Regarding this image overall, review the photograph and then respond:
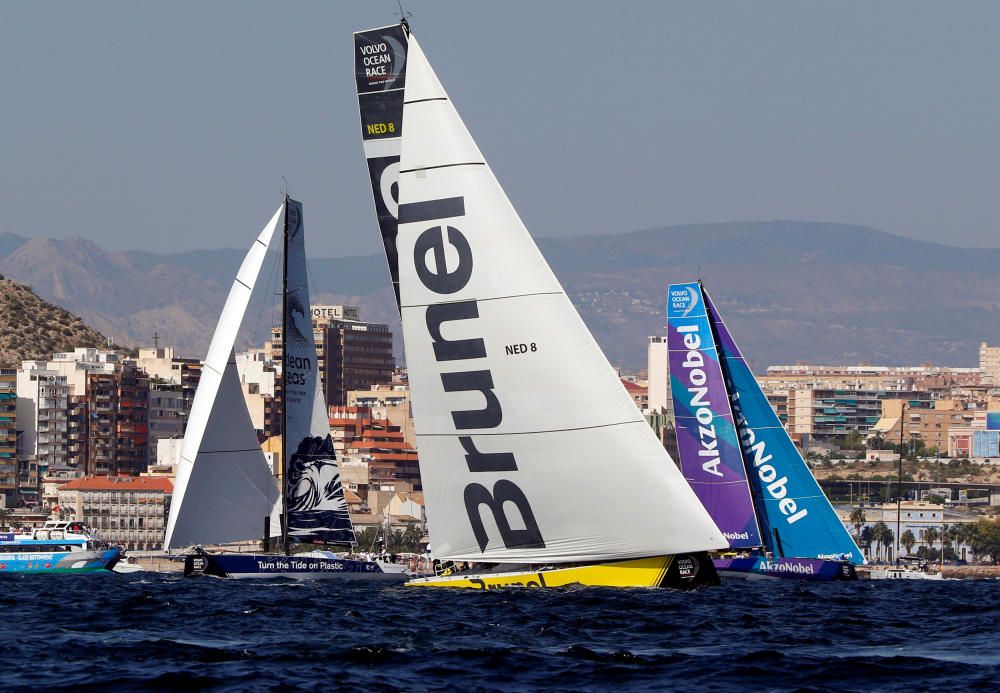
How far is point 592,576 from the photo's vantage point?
3028 centimetres

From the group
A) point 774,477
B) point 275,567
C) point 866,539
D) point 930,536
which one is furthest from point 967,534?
point 275,567

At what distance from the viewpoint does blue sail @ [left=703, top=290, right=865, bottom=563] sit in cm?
5450

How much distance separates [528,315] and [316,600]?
8757 millimetres

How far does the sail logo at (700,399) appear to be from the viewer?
53.6m

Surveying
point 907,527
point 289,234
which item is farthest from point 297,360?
point 907,527

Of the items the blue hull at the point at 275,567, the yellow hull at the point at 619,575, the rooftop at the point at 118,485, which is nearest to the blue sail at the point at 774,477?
the blue hull at the point at 275,567

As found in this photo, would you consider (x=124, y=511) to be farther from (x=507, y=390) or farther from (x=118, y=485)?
(x=507, y=390)

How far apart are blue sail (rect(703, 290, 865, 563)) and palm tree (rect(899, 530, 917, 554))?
4735 inches

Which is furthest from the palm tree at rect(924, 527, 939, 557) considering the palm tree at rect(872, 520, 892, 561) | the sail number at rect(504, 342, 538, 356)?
the sail number at rect(504, 342, 538, 356)

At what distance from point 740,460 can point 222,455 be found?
44.5 feet

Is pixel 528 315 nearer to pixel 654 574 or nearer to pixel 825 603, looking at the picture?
pixel 654 574

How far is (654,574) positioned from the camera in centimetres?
3011

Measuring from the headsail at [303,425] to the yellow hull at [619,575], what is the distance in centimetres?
2224

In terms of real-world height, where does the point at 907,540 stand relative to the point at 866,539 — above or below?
below
